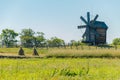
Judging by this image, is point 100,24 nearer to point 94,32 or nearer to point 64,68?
point 94,32

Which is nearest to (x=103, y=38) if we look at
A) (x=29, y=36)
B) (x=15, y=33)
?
(x=29, y=36)

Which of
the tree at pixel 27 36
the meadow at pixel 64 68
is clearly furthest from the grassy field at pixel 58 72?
the tree at pixel 27 36

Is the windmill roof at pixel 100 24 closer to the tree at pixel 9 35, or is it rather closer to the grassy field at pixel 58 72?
the tree at pixel 9 35

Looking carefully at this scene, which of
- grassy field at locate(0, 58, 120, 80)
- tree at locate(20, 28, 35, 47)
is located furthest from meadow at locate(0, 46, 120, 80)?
tree at locate(20, 28, 35, 47)

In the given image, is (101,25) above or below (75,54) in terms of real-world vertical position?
above

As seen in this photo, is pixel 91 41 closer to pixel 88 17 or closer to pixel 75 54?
pixel 88 17

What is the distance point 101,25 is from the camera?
8556cm

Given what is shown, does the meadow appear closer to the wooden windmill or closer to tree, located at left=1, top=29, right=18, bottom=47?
the wooden windmill

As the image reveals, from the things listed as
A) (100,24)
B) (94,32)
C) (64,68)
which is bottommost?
(64,68)

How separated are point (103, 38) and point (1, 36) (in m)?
54.3

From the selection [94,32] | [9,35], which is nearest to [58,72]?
[94,32]

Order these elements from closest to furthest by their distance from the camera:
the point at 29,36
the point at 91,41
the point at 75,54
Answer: the point at 75,54 < the point at 91,41 < the point at 29,36

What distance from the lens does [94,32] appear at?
82.4 m

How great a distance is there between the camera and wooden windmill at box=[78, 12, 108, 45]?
82438 millimetres
